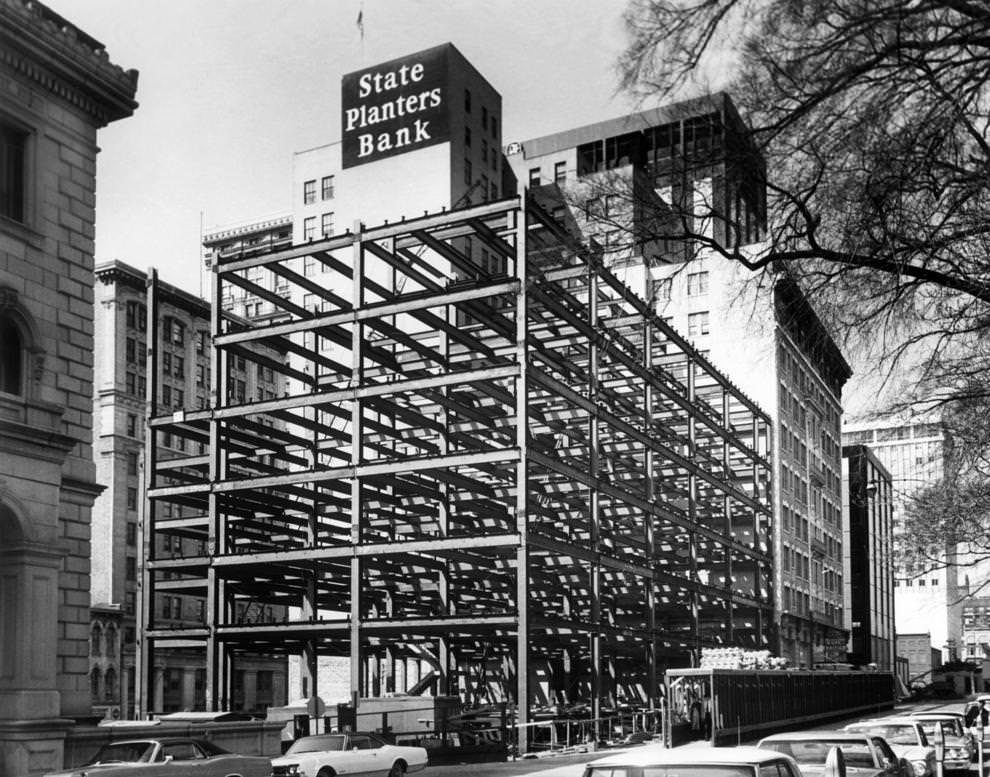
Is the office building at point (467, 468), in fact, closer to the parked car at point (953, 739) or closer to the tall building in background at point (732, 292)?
the tall building in background at point (732, 292)

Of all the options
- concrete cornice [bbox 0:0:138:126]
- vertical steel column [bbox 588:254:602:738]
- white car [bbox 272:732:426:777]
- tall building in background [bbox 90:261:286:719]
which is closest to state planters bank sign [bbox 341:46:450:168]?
tall building in background [bbox 90:261:286:719]

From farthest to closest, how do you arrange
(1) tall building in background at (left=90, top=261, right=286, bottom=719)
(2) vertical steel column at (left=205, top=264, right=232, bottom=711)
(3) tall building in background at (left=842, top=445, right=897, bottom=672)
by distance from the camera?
(3) tall building in background at (left=842, top=445, right=897, bottom=672) → (1) tall building in background at (left=90, top=261, right=286, bottom=719) → (2) vertical steel column at (left=205, top=264, right=232, bottom=711)

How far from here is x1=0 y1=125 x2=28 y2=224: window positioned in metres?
32.1

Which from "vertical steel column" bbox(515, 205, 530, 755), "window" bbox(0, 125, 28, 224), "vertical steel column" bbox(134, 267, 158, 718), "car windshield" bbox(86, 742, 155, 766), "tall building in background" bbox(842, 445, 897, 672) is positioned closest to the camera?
"car windshield" bbox(86, 742, 155, 766)

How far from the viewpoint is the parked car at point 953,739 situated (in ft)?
97.5

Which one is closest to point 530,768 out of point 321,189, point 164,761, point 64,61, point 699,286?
point 164,761

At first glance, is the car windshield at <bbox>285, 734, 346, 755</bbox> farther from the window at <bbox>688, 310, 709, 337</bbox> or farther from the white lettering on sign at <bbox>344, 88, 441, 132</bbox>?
the white lettering on sign at <bbox>344, 88, 441, 132</bbox>

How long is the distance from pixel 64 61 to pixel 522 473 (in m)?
25.2

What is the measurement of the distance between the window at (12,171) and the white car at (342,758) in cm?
1440

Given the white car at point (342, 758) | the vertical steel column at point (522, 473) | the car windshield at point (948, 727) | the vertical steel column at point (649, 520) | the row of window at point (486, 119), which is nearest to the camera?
the white car at point (342, 758)

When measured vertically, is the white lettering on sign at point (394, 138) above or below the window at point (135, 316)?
above

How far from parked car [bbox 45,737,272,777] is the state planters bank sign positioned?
82.2 m

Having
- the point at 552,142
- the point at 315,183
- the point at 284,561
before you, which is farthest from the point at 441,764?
the point at 552,142

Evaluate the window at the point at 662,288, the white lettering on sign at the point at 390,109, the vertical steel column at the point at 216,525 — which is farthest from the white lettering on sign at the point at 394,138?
the window at the point at 662,288
